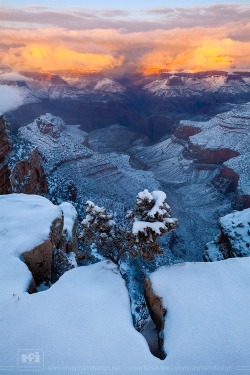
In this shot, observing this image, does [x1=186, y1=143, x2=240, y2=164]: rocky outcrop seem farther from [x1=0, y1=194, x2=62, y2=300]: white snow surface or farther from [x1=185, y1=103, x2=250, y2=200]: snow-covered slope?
[x1=0, y1=194, x2=62, y2=300]: white snow surface

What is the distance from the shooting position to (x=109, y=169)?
103 metres

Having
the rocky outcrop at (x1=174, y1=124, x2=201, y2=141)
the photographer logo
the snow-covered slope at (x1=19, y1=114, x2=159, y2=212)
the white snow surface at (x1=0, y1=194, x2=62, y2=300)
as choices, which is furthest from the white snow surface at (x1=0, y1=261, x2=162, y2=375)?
the rocky outcrop at (x1=174, y1=124, x2=201, y2=141)

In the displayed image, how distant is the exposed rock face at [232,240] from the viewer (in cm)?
2071

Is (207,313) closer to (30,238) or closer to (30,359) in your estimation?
(30,359)

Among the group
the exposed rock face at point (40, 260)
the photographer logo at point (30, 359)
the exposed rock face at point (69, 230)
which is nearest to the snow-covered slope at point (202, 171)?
the exposed rock face at point (69, 230)

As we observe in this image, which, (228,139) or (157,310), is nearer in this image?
(157,310)

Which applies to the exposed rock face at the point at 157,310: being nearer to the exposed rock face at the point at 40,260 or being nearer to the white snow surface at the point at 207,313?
the white snow surface at the point at 207,313

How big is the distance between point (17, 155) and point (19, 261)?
44.3 meters

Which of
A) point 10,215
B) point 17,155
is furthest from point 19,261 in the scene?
point 17,155

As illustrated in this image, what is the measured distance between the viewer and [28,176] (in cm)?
5241

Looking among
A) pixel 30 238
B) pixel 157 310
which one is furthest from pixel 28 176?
pixel 157 310

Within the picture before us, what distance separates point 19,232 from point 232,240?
14.1 meters

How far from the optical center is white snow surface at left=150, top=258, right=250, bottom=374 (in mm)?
9141

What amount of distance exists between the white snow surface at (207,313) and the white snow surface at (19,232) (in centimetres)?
542
